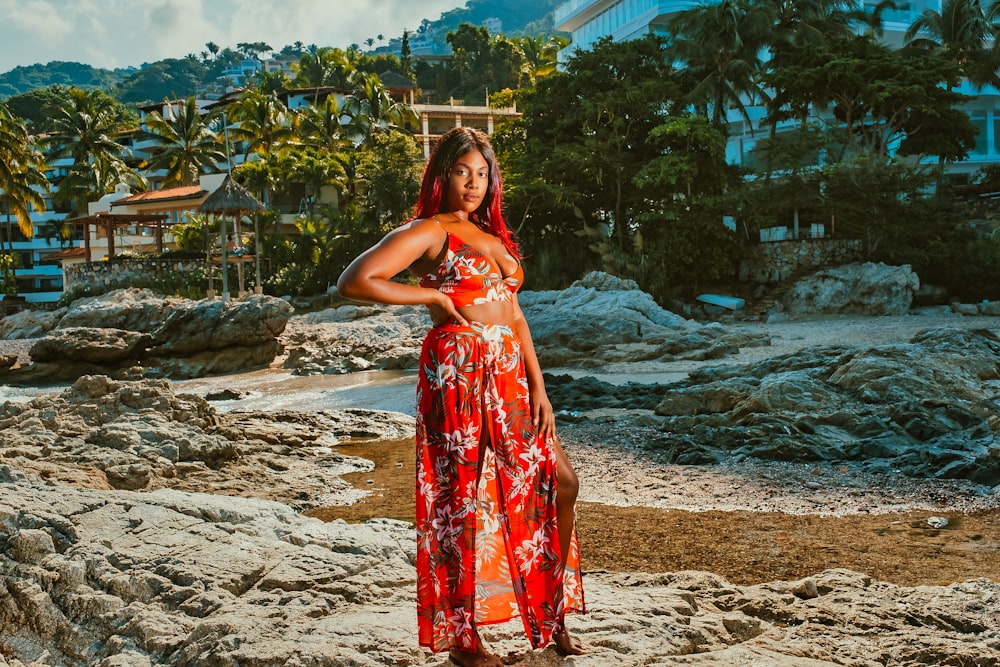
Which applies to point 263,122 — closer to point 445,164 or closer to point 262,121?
point 262,121

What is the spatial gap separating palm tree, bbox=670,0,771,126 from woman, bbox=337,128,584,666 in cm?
2659

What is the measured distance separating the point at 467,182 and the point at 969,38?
35.9 m

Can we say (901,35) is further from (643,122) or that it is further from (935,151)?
(643,122)

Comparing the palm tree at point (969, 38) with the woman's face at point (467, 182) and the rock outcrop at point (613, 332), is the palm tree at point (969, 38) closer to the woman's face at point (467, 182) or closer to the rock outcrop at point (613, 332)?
the rock outcrop at point (613, 332)

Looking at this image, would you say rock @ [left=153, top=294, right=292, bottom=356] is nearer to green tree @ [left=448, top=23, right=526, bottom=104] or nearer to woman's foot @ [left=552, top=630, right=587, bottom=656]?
woman's foot @ [left=552, top=630, right=587, bottom=656]

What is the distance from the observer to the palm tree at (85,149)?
4575cm

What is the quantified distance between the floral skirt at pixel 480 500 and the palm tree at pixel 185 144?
144ft

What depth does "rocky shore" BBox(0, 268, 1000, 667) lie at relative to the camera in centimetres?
312

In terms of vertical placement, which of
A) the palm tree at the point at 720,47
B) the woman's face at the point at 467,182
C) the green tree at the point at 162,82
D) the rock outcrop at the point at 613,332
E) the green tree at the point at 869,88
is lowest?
the rock outcrop at the point at 613,332

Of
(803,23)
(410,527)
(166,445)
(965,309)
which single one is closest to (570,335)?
(965,309)

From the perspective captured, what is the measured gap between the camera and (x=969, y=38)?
33.2 meters

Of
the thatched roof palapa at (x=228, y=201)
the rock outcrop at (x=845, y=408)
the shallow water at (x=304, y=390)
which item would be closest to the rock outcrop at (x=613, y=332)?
the shallow water at (x=304, y=390)

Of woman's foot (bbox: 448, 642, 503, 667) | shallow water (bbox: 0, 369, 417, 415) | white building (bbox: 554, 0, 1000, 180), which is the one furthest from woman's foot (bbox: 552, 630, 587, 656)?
white building (bbox: 554, 0, 1000, 180)

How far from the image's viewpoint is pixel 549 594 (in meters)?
2.96
